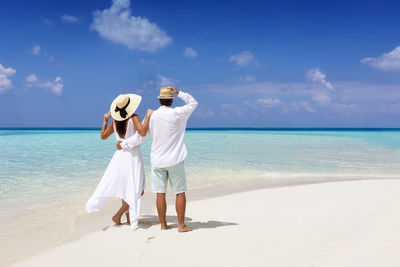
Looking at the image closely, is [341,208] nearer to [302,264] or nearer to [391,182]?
[302,264]

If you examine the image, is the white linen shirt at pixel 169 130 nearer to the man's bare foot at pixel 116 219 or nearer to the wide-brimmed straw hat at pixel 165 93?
the wide-brimmed straw hat at pixel 165 93

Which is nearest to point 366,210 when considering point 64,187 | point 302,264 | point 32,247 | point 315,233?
point 315,233

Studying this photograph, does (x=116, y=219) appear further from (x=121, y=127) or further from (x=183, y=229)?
(x=121, y=127)

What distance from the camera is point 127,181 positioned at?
4.72 metres

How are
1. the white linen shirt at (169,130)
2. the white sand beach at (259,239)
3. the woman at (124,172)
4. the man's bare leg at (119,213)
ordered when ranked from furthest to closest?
the man's bare leg at (119,213), the woman at (124,172), the white linen shirt at (169,130), the white sand beach at (259,239)

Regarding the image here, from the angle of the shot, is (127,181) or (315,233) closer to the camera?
(315,233)

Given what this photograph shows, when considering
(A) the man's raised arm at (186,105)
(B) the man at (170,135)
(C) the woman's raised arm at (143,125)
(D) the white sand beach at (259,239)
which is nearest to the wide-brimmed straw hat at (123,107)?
(C) the woman's raised arm at (143,125)

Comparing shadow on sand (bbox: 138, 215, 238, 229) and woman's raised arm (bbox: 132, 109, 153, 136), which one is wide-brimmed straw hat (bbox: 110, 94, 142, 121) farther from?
shadow on sand (bbox: 138, 215, 238, 229)

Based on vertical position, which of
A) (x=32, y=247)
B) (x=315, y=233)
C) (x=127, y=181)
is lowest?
(x=32, y=247)

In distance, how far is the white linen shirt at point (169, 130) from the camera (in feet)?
14.3

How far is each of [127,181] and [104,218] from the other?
139 cm

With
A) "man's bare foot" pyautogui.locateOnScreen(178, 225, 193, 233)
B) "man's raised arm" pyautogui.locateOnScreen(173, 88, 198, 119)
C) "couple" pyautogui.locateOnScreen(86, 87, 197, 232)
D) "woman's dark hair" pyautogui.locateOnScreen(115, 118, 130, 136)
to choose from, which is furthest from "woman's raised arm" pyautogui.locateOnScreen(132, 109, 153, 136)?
"man's bare foot" pyautogui.locateOnScreen(178, 225, 193, 233)

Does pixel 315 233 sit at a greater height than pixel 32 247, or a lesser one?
greater

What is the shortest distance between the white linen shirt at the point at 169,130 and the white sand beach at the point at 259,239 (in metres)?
1.00
